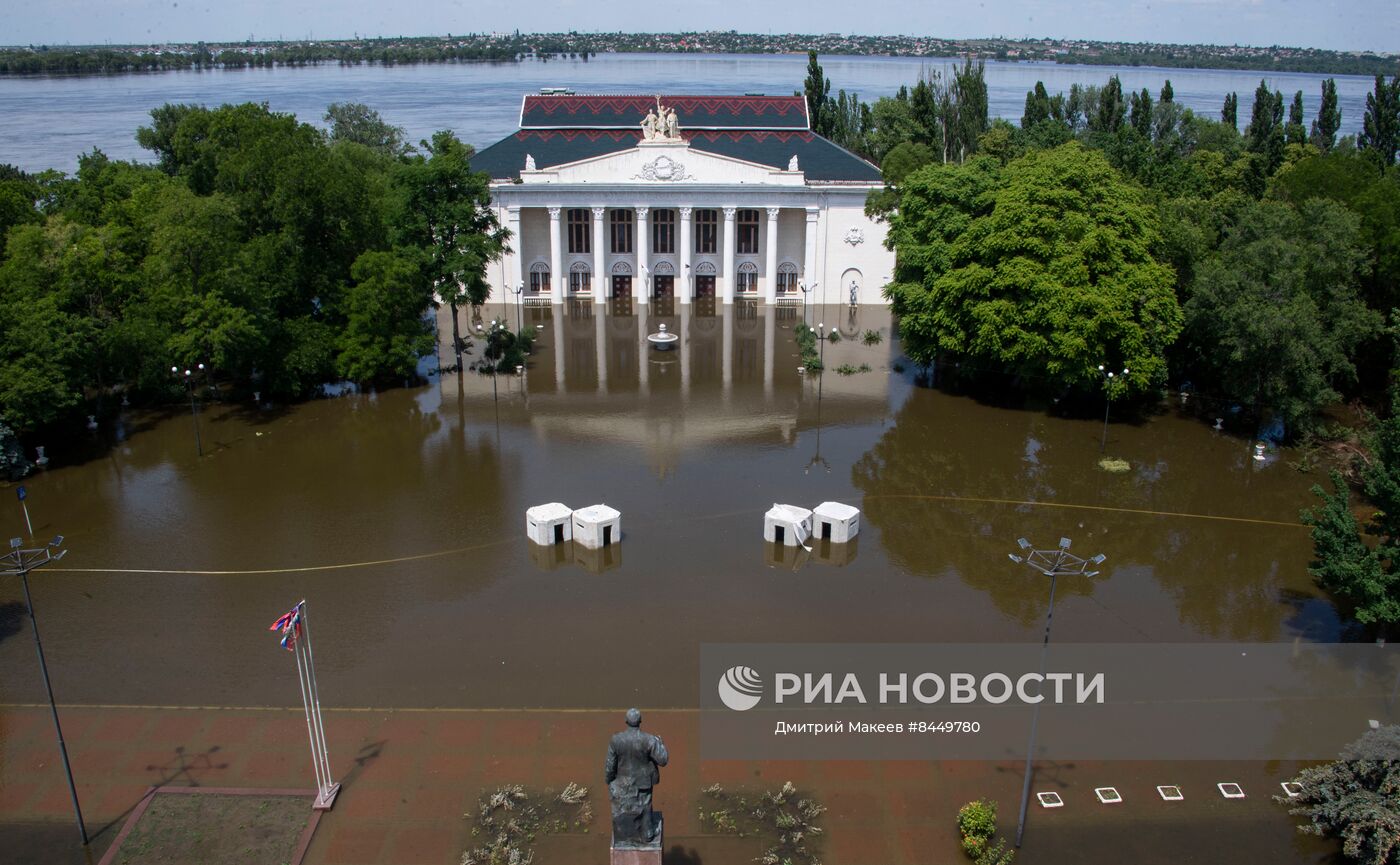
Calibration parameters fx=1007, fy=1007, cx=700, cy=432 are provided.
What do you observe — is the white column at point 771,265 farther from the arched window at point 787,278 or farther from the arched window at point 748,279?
the arched window at point 748,279

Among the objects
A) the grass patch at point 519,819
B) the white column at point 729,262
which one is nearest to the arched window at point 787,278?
the white column at point 729,262

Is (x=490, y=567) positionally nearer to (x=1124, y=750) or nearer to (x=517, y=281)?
(x=1124, y=750)

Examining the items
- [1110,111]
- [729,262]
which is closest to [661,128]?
[729,262]

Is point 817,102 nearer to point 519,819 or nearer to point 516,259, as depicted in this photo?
point 516,259

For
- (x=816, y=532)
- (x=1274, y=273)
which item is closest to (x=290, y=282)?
(x=816, y=532)

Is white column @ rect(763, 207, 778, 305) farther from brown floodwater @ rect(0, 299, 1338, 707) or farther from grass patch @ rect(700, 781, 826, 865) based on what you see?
grass patch @ rect(700, 781, 826, 865)

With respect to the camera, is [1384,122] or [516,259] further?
[1384,122]
